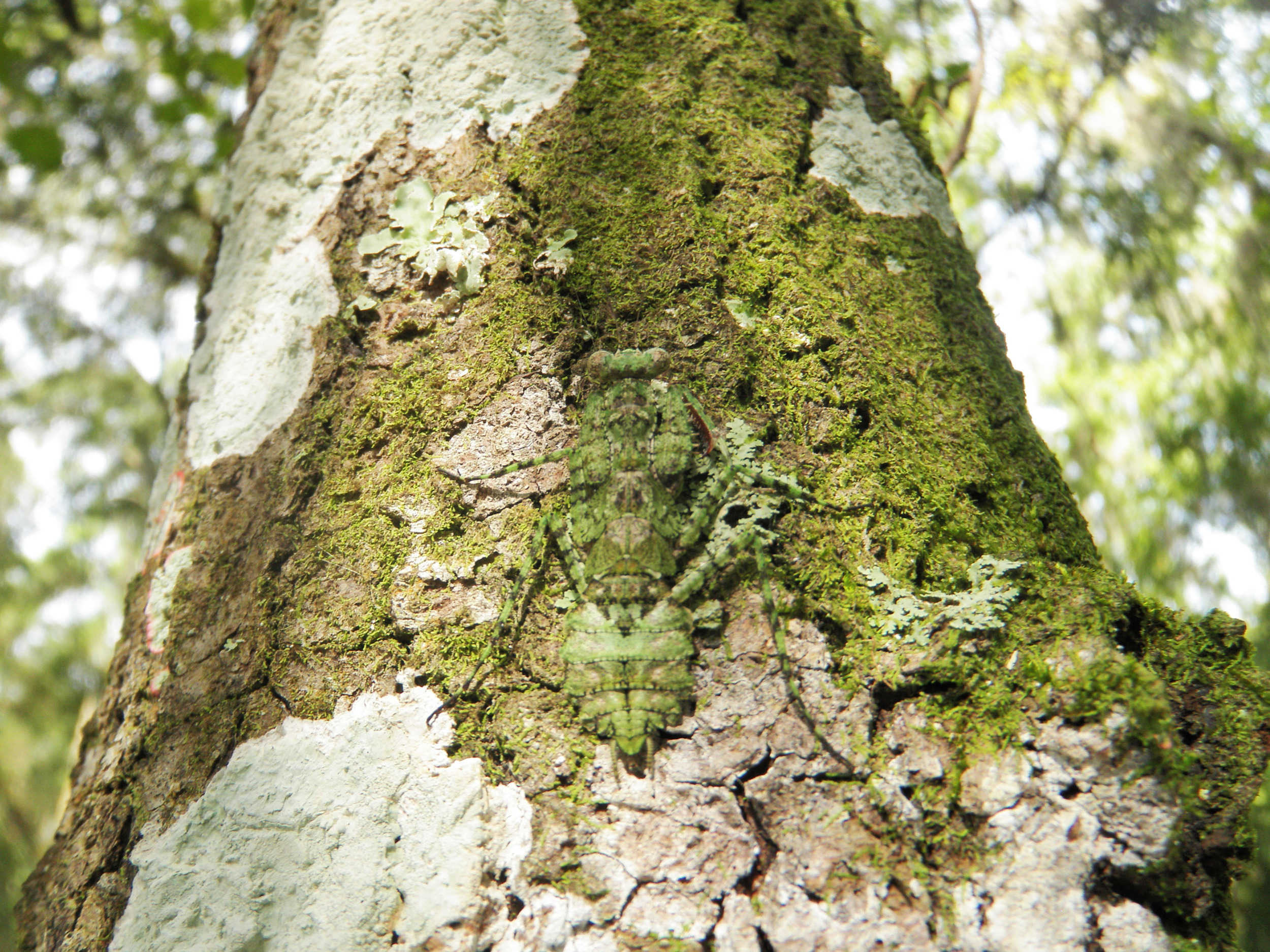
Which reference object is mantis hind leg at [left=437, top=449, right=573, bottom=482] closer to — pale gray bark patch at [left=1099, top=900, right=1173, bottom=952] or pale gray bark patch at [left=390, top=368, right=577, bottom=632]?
pale gray bark patch at [left=390, top=368, right=577, bottom=632]

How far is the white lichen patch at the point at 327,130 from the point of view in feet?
6.53

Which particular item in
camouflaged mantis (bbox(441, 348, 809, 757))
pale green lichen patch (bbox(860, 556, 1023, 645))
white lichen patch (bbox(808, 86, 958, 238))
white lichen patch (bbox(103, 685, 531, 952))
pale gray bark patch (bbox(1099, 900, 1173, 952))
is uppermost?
white lichen patch (bbox(808, 86, 958, 238))

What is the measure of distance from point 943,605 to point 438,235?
144 cm

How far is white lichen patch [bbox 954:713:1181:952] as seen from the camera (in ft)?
3.85

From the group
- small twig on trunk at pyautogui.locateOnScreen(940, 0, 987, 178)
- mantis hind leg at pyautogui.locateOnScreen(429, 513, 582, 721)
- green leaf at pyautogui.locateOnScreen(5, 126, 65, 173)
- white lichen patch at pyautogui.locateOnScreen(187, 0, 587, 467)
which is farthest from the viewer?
green leaf at pyautogui.locateOnScreen(5, 126, 65, 173)

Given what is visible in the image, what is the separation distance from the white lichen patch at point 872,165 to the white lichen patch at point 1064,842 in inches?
54.8

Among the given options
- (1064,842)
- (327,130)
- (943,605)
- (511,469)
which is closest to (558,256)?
(511,469)

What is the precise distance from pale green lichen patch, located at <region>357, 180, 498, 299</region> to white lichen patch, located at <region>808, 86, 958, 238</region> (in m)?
0.89

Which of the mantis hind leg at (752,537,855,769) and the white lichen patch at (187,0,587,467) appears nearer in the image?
the mantis hind leg at (752,537,855,769)

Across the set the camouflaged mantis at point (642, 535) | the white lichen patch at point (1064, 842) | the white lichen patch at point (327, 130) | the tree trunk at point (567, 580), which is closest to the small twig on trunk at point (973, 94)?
the tree trunk at point (567, 580)

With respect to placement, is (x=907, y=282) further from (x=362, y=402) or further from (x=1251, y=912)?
(x=1251, y=912)

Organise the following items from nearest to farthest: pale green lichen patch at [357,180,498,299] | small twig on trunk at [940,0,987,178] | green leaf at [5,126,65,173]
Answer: pale green lichen patch at [357,180,498,299] < small twig on trunk at [940,0,987,178] < green leaf at [5,126,65,173]

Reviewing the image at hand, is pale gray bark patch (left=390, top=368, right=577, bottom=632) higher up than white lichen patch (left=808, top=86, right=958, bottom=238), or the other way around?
white lichen patch (left=808, top=86, right=958, bottom=238)

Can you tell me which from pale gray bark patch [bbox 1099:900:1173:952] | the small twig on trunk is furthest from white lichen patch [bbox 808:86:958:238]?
pale gray bark patch [bbox 1099:900:1173:952]
